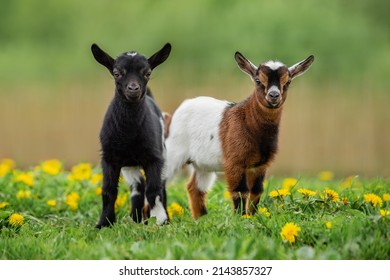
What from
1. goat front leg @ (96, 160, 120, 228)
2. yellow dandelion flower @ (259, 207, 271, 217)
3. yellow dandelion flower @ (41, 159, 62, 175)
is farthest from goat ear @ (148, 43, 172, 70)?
yellow dandelion flower @ (41, 159, 62, 175)

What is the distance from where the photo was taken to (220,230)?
196 inches

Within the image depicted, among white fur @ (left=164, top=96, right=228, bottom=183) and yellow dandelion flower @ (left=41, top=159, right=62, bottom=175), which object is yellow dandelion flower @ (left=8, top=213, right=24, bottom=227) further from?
yellow dandelion flower @ (left=41, top=159, right=62, bottom=175)

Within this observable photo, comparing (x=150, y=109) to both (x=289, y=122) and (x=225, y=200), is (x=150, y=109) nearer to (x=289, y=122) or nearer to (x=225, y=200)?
(x=225, y=200)

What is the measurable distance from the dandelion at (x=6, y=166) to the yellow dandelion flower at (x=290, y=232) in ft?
13.1

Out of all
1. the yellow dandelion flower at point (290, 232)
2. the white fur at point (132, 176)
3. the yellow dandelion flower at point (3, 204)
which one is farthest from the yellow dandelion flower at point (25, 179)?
the yellow dandelion flower at point (290, 232)

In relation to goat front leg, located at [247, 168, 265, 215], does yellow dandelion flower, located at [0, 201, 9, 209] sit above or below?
below

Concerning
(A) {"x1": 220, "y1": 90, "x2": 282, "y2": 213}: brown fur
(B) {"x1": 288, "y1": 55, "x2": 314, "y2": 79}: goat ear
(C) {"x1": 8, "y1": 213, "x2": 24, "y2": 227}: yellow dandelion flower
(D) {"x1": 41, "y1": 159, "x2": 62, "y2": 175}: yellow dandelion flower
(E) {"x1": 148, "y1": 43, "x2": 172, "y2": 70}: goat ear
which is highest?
(E) {"x1": 148, "y1": 43, "x2": 172, "y2": 70}: goat ear

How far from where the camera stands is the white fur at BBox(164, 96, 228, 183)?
20.3ft

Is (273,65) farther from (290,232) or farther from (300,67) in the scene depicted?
(290,232)

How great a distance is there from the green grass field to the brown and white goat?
0.78 feet

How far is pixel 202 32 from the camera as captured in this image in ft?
28.1

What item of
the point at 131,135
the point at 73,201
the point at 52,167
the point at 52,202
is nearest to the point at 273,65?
the point at 131,135
